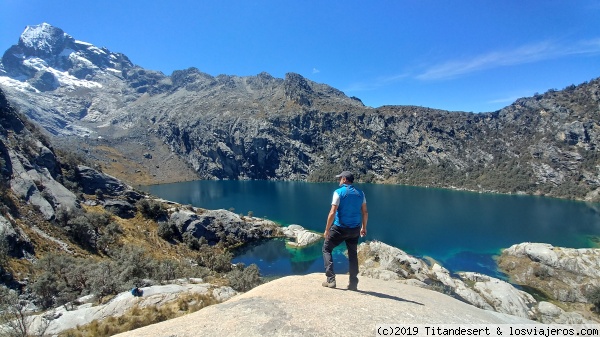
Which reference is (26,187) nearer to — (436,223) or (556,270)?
(556,270)

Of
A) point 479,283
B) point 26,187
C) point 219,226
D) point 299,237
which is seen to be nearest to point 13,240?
point 26,187

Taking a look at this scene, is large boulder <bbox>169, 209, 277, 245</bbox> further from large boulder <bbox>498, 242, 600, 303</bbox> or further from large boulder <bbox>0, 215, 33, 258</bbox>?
large boulder <bbox>498, 242, 600, 303</bbox>

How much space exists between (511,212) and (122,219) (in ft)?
447

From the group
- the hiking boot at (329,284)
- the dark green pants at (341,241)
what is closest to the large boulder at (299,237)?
the hiking boot at (329,284)

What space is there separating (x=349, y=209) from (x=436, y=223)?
355 feet

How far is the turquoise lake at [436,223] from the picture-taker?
75125 mm

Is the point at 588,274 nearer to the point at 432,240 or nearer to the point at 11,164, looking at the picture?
the point at 432,240

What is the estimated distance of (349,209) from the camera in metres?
10.7

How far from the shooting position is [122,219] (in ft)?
202

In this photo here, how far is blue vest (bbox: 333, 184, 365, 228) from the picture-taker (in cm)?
1066

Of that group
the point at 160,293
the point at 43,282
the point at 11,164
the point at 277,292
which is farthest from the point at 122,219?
the point at 277,292

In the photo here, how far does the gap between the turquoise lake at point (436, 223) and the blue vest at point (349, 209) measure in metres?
55.4

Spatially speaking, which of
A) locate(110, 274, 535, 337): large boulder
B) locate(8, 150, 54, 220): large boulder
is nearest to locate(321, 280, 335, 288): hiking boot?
locate(110, 274, 535, 337): large boulder

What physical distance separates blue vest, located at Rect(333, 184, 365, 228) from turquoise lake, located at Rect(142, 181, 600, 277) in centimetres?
5535
